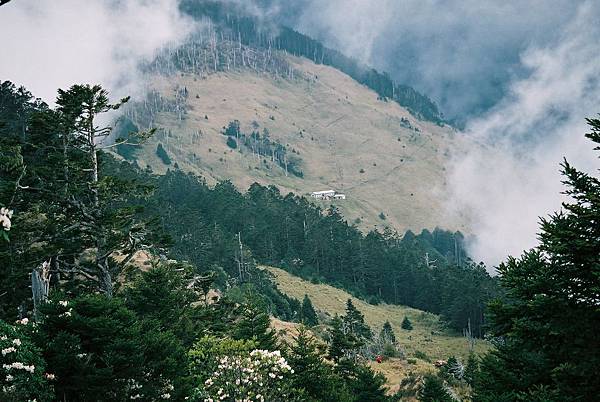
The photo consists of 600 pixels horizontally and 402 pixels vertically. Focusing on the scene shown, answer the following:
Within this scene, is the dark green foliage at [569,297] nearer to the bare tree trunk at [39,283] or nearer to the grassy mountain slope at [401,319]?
the bare tree trunk at [39,283]

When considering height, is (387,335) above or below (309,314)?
below

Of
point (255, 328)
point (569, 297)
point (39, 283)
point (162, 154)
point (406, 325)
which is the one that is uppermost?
point (162, 154)

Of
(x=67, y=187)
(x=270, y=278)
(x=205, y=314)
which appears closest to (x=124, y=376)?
(x=67, y=187)

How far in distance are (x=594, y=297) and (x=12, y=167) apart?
67.5ft

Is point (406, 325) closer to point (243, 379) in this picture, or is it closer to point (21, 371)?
point (243, 379)

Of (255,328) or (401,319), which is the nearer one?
(255,328)

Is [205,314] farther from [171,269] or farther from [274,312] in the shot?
[274,312]

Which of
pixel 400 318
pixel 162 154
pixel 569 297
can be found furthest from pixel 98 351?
pixel 162 154

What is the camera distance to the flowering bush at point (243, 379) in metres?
18.5

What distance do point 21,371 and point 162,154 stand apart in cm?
18290

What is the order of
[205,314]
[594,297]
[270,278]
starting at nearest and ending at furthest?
[594,297], [205,314], [270,278]

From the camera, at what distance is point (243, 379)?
19.0 metres

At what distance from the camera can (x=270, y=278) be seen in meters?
91.9

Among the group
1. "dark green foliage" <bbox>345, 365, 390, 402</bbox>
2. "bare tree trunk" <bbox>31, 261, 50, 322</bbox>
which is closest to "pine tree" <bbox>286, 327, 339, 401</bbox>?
"dark green foliage" <bbox>345, 365, 390, 402</bbox>
